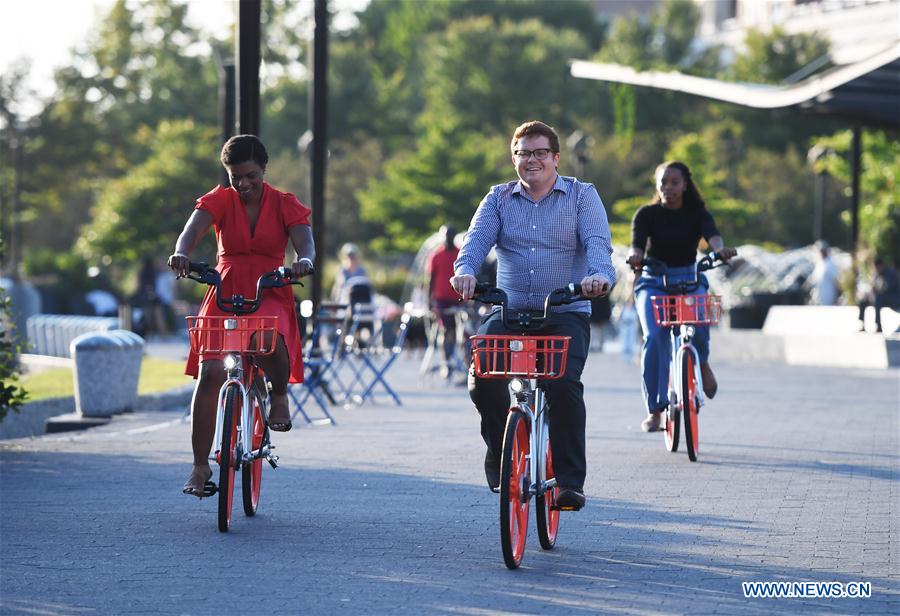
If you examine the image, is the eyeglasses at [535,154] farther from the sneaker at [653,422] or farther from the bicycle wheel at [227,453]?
the sneaker at [653,422]

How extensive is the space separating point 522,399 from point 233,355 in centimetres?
168

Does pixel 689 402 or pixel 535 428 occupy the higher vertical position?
pixel 535 428

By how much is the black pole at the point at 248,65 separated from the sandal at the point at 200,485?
25.3 feet

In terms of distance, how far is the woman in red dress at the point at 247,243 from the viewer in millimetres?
8373

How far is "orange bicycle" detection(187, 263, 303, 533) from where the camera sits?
8016 mm

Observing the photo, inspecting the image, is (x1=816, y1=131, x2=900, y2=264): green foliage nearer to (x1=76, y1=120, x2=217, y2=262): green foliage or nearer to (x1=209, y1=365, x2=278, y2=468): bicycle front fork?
(x1=76, y1=120, x2=217, y2=262): green foliage

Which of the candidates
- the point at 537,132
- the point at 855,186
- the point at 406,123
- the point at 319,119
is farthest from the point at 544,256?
the point at 406,123

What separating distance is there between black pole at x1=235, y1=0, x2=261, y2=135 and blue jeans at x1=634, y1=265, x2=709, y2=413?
16.5 feet

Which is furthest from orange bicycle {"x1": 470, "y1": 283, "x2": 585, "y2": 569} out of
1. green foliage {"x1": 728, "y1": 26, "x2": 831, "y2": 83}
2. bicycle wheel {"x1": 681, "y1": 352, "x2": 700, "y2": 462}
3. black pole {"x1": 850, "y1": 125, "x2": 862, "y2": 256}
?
green foliage {"x1": 728, "y1": 26, "x2": 831, "y2": 83}

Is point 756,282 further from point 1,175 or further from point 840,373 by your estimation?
point 1,175

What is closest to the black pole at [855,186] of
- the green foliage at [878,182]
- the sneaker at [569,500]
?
the green foliage at [878,182]

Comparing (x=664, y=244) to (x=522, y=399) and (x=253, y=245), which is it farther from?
(x=522, y=399)

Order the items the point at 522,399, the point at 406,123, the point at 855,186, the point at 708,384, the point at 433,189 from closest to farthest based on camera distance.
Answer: the point at 522,399 → the point at 708,384 → the point at 855,186 → the point at 433,189 → the point at 406,123

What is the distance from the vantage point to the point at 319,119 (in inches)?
780
